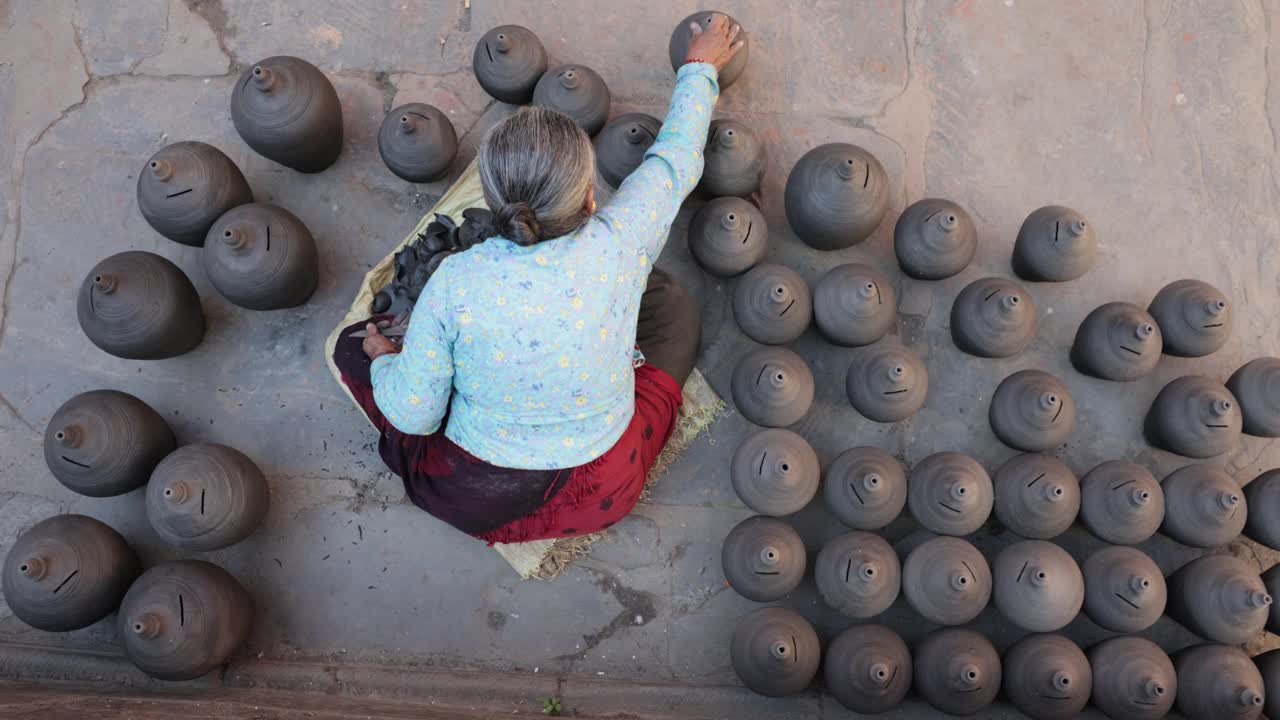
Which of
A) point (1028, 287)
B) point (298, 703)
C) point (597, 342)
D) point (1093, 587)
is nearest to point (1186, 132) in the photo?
point (1028, 287)

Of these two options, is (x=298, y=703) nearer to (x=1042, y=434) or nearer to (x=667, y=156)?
(x=667, y=156)

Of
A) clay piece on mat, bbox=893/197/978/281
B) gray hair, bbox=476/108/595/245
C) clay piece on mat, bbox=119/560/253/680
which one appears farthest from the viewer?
clay piece on mat, bbox=893/197/978/281

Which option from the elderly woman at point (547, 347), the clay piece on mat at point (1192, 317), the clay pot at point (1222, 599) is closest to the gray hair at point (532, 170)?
the elderly woman at point (547, 347)

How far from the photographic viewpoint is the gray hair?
1549 millimetres

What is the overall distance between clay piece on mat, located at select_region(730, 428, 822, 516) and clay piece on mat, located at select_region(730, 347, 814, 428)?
0.19 ft

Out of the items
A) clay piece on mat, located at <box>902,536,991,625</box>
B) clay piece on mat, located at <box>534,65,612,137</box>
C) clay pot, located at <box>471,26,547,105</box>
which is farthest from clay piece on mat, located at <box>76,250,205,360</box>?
clay piece on mat, located at <box>902,536,991,625</box>

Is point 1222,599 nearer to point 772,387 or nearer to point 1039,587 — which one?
point 1039,587

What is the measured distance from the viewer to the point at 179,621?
7.18ft

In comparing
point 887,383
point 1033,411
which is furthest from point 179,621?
point 1033,411

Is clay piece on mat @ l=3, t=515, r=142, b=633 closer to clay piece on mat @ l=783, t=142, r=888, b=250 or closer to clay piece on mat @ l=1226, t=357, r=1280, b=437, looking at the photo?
clay piece on mat @ l=783, t=142, r=888, b=250

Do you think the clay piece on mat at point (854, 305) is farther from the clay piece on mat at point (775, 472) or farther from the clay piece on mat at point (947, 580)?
the clay piece on mat at point (947, 580)

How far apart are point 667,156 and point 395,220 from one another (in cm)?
116

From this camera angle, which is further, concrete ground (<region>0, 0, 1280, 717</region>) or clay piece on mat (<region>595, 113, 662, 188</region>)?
concrete ground (<region>0, 0, 1280, 717</region>)

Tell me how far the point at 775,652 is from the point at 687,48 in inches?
70.4
